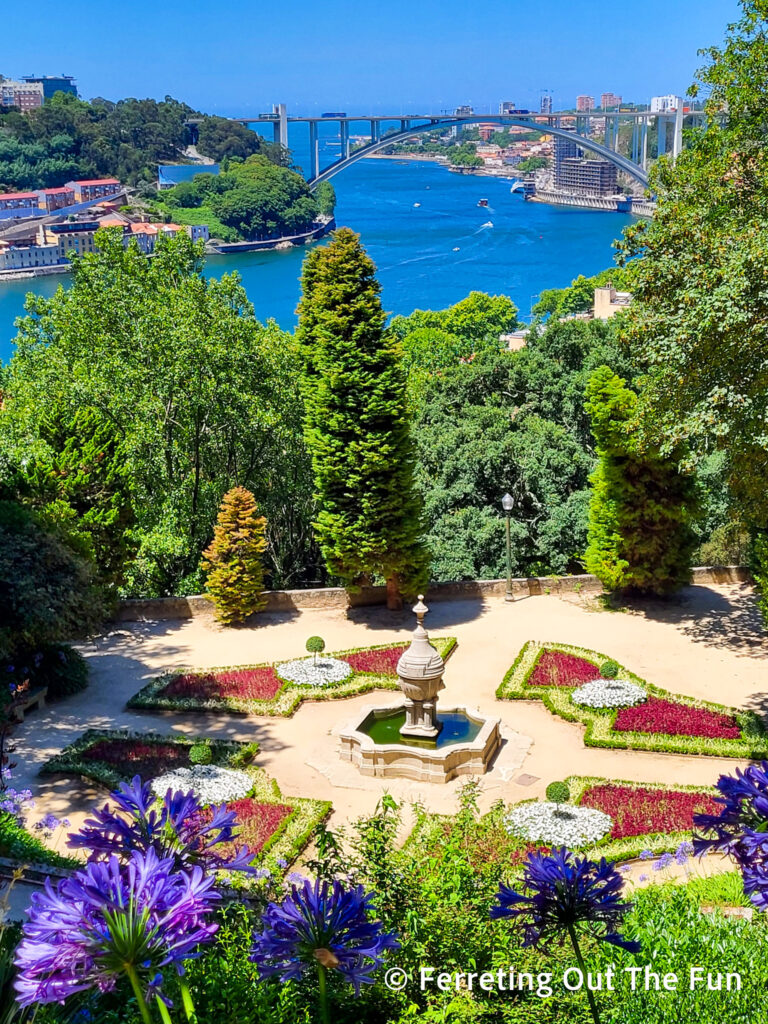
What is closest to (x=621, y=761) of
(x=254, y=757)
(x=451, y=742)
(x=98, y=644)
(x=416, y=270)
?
(x=451, y=742)

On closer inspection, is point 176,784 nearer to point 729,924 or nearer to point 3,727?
point 3,727

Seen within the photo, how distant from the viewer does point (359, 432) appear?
21172 millimetres

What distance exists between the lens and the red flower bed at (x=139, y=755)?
603 inches

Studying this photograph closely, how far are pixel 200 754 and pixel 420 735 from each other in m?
3.19

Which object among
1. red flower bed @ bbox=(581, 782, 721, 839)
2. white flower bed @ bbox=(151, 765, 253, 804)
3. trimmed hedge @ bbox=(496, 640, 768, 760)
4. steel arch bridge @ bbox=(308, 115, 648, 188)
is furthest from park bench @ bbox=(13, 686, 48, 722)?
steel arch bridge @ bbox=(308, 115, 648, 188)

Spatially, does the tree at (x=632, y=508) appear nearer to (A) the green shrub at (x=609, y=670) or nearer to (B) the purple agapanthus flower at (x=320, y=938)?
(A) the green shrub at (x=609, y=670)

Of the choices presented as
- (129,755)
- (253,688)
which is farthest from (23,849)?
(253,688)

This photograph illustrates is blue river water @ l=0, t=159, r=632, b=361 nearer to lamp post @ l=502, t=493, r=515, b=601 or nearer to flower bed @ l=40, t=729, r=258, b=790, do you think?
lamp post @ l=502, t=493, r=515, b=601

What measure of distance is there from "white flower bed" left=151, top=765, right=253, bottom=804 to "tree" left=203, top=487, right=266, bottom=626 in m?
6.45

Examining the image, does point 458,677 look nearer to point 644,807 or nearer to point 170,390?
point 644,807

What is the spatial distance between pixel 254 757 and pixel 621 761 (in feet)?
17.5

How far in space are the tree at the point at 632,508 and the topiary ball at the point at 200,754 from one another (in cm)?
958

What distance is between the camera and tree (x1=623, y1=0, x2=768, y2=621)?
15.0m

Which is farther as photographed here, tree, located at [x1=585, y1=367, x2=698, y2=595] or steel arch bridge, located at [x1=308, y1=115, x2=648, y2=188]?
steel arch bridge, located at [x1=308, y1=115, x2=648, y2=188]
